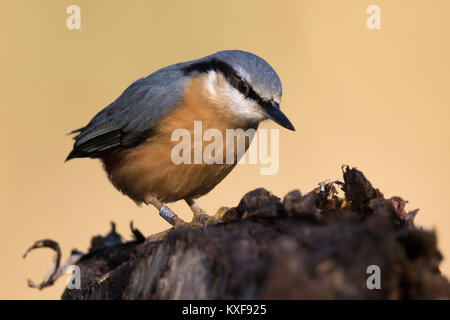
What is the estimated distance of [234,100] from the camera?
331 cm

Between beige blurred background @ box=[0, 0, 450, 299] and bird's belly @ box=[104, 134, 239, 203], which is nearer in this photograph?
bird's belly @ box=[104, 134, 239, 203]

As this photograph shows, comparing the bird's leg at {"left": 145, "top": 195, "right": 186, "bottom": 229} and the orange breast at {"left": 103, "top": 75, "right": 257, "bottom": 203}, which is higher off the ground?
the orange breast at {"left": 103, "top": 75, "right": 257, "bottom": 203}

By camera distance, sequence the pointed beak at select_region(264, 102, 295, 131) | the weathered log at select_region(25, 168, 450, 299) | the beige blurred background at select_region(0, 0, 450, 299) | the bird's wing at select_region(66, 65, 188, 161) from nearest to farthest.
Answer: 1. the weathered log at select_region(25, 168, 450, 299)
2. the pointed beak at select_region(264, 102, 295, 131)
3. the bird's wing at select_region(66, 65, 188, 161)
4. the beige blurred background at select_region(0, 0, 450, 299)

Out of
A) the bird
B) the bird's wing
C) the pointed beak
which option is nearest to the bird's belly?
the bird

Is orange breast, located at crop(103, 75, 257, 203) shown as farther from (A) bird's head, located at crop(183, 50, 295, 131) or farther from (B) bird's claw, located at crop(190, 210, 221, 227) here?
(B) bird's claw, located at crop(190, 210, 221, 227)

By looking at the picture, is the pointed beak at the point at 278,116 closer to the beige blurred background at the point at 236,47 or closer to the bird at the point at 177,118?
the bird at the point at 177,118

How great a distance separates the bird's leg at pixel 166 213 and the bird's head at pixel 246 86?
0.78m

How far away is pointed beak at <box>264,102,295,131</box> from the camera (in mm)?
3146

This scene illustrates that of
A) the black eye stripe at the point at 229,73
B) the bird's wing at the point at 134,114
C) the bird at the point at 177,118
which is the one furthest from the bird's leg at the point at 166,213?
the black eye stripe at the point at 229,73

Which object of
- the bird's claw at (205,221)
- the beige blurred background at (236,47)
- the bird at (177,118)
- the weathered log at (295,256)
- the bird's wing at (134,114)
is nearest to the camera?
the weathered log at (295,256)

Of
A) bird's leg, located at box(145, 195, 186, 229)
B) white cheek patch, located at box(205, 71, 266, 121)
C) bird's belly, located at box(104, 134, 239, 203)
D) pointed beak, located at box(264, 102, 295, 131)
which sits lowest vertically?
bird's leg, located at box(145, 195, 186, 229)

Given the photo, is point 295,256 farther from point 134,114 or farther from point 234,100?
point 134,114

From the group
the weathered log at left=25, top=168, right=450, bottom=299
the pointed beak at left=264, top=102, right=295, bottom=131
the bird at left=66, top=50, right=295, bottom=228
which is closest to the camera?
the weathered log at left=25, top=168, right=450, bottom=299

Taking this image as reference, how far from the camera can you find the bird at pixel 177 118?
325cm
